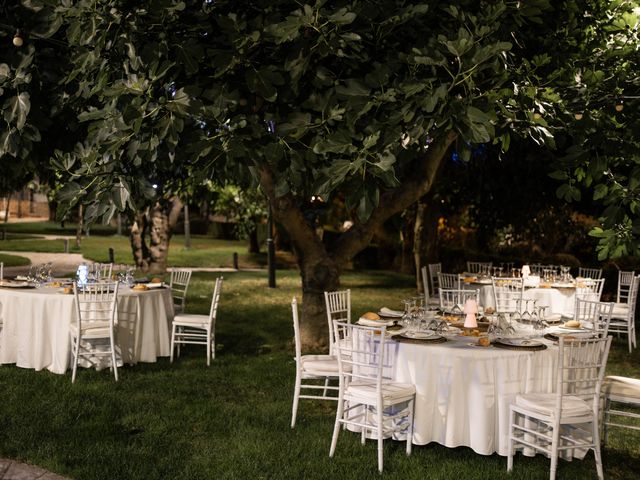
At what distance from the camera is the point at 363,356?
598 centimetres

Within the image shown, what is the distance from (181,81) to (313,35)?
0.89 metres

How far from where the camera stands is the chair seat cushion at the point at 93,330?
8016mm

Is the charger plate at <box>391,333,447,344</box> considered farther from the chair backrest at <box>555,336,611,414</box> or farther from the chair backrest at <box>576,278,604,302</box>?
the chair backrest at <box>576,278,604,302</box>

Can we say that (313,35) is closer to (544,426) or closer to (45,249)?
(544,426)

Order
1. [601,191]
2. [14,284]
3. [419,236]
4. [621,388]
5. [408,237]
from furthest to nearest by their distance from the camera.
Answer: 1. [408,237]
2. [419,236]
3. [14,284]
4. [621,388]
5. [601,191]

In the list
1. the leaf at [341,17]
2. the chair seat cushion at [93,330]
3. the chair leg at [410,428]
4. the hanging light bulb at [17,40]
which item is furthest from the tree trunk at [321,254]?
the leaf at [341,17]

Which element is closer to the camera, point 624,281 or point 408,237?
point 624,281

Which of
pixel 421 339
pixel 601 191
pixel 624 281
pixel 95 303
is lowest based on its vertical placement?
pixel 95 303

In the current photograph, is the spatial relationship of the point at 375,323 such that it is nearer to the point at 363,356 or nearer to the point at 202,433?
the point at 363,356

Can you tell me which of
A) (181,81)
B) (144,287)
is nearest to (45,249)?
(144,287)

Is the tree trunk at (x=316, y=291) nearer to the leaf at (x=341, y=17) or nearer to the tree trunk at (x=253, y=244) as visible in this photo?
the leaf at (x=341, y=17)

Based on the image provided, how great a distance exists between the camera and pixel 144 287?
8.94 meters

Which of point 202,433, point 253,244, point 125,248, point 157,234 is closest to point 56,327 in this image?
point 202,433

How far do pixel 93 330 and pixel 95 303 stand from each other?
1.32ft
